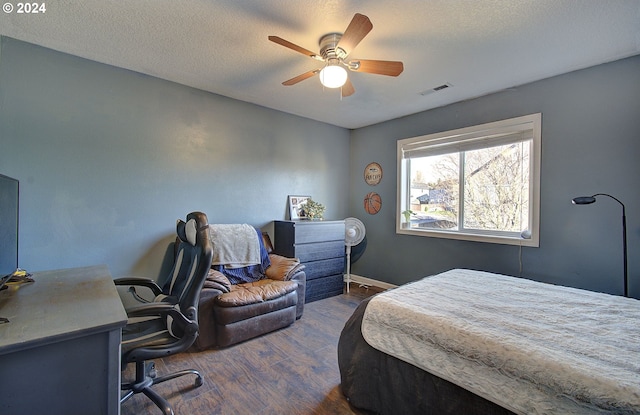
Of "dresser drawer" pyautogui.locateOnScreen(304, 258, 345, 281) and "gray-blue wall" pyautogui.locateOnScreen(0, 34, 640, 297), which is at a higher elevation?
"gray-blue wall" pyautogui.locateOnScreen(0, 34, 640, 297)

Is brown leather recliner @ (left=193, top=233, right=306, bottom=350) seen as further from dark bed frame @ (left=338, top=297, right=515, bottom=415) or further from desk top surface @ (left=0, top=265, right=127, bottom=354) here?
dark bed frame @ (left=338, top=297, right=515, bottom=415)

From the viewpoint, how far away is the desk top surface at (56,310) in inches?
38.2

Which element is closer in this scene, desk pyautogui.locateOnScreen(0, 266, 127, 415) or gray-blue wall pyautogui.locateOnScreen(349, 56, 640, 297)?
desk pyautogui.locateOnScreen(0, 266, 127, 415)

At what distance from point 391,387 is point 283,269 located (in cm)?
180

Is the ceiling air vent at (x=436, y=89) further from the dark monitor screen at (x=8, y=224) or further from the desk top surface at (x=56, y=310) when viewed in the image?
the dark monitor screen at (x=8, y=224)

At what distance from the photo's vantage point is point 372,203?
4398 millimetres

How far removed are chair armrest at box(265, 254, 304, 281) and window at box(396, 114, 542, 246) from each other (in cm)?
170

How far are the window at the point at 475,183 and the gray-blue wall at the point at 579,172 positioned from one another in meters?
0.11

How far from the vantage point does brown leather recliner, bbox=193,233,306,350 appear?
7.82ft

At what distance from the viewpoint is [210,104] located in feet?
10.4

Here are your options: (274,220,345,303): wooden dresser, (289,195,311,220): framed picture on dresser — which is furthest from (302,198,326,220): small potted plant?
(274,220,345,303): wooden dresser

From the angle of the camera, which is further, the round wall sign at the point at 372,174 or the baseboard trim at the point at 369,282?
the round wall sign at the point at 372,174

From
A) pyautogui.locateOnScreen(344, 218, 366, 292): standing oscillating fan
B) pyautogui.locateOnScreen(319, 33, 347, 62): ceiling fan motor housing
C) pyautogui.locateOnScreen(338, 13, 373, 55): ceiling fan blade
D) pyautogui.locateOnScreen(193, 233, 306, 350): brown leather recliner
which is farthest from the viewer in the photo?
pyautogui.locateOnScreen(344, 218, 366, 292): standing oscillating fan

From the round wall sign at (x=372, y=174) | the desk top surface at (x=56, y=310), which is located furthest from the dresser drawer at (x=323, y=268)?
the desk top surface at (x=56, y=310)
